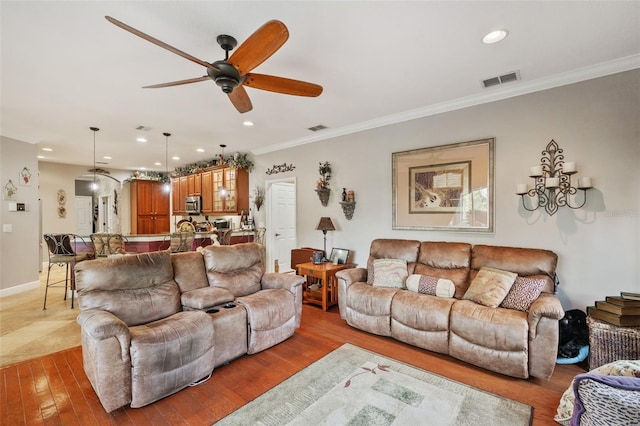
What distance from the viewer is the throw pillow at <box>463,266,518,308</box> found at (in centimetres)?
273

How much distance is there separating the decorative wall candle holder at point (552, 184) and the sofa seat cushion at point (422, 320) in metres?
1.47

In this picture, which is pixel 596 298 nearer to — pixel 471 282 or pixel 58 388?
pixel 471 282

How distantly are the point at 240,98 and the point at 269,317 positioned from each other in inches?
85.7

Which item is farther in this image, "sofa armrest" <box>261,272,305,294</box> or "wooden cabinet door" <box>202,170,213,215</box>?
"wooden cabinet door" <box>202,170,213,215</box>

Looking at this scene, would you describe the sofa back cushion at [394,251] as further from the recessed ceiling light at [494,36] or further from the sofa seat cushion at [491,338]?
the recessed ceiling light at [494,36]

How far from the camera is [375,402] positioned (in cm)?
210

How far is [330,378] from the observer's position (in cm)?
242

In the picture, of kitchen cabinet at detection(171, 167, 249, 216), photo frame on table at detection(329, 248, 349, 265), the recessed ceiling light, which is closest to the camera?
the recessed ceiling light

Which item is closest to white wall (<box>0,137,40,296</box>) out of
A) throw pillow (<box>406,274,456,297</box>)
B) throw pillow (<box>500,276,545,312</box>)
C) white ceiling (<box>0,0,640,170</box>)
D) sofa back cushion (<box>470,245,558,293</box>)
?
white ceiling (<box>0,0,640,170</box>)

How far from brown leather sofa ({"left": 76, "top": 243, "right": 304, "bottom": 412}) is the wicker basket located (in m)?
2.80

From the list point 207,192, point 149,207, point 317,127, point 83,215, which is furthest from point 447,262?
point 83,215

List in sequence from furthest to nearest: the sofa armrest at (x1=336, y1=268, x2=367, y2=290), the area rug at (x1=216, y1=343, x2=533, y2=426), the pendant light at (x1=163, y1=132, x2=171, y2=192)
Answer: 1. the pendant light at (x1=163, y1=132, x2=171, y2=192)
2. the sofa armrest at (x1=336, y1=268, x2=367, y2=290)
3. the area rug at (x1=216, y1=343, x2=533, y2=426)

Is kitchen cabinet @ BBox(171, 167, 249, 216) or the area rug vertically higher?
kitchen cabinet @ BBox(171, 167, 249, 216)

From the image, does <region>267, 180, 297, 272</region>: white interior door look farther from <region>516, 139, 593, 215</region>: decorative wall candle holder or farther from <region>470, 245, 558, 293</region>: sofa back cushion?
<region>516, 139, 593, 215</region>: decorative wall candle holder
